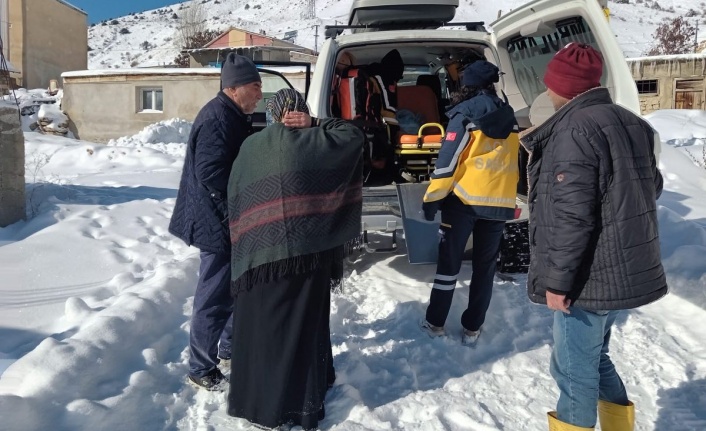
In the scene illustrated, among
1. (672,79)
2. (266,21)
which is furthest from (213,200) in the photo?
(266,21)

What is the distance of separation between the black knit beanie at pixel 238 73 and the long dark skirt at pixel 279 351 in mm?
1060

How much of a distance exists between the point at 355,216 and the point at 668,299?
301 centimetres

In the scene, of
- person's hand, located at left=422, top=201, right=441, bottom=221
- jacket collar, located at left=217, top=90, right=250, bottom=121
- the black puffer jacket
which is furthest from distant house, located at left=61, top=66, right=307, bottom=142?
the black puffer jacket

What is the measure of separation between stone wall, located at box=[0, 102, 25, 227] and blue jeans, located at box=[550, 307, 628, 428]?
19.4 feet

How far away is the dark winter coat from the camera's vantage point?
2811 millimetres

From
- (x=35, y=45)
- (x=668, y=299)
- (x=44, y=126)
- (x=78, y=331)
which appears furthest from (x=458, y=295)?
(x=35, y=45)

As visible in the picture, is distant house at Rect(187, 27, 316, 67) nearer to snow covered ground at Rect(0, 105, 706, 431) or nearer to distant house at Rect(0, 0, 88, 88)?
distant house at Rect(0, 0, 88, 88)

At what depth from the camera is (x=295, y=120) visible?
2.59 meters

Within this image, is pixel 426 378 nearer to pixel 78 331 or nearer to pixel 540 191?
pixel 540 191

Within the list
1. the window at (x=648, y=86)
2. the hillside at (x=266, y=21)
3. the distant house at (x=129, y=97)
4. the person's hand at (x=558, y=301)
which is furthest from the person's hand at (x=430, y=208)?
the hillside at (x=266, y=21)

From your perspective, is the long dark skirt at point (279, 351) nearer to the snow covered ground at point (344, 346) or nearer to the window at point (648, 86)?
the snow covered ground at point (344, 346)

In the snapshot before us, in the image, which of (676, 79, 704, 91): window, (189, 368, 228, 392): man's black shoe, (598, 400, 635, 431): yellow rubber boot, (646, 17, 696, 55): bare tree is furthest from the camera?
(646, 17, 696, 55): bare tree

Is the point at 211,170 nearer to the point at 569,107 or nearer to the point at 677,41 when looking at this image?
the point at 569,107

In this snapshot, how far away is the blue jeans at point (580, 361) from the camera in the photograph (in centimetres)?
225
